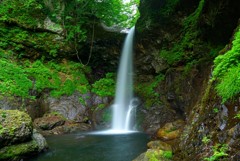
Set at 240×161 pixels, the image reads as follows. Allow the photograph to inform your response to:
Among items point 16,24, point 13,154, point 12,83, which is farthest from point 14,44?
point 13,154

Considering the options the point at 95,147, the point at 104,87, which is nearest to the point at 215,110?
the point at 95,147

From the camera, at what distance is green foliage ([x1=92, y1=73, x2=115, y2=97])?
17625 millimetres

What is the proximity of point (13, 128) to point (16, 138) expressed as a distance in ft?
1.16

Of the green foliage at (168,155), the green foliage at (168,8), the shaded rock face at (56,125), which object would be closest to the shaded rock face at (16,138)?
the shaded rock face at (56,125)

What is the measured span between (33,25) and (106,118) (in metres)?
9.02

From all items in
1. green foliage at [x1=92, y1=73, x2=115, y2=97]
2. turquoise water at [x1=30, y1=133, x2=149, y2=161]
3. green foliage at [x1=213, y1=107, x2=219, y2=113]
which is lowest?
turquoise water at [x1=30, y1=133, x2=149, y2=161]

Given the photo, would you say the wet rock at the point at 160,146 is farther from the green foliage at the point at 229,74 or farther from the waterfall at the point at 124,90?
the waterfall at the point at 124,90

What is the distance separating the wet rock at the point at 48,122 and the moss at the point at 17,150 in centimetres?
491

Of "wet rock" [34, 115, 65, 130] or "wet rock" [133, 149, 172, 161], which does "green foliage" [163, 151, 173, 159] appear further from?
"wet rock" [34, 115, 65, 130]

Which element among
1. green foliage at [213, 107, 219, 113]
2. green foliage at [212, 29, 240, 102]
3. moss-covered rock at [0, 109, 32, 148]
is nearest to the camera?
green foliage at [212, 29, 240, 102]

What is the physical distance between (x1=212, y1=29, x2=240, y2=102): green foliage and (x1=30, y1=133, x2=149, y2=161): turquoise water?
165 inches

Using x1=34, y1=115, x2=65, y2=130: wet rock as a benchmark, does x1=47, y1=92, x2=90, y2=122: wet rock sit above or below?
above

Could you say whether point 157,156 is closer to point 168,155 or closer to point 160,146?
point 168,155

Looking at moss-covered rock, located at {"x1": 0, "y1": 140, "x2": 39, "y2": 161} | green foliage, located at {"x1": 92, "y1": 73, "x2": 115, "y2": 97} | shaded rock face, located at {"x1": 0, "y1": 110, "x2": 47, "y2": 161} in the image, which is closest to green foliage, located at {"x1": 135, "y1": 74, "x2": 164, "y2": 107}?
green foliage, located at {"x1": 92, "y1": 73, "x2": 115, "y2": 97}
